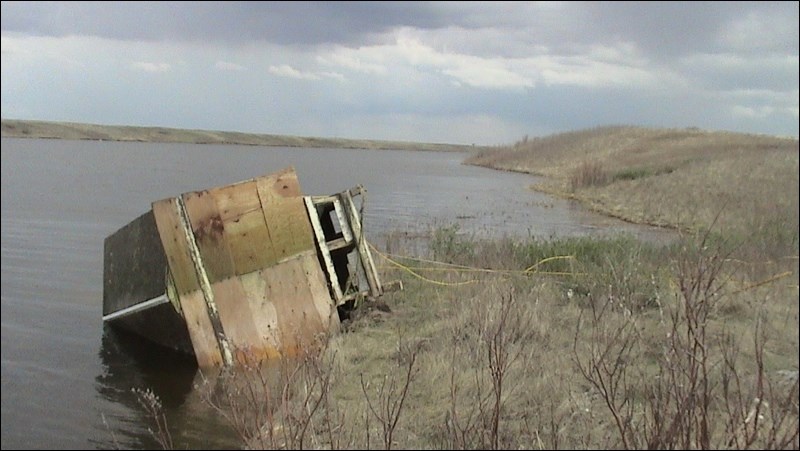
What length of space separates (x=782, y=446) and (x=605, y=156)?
38.7 meters

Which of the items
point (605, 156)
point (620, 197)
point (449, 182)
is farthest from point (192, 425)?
point (605, 156)

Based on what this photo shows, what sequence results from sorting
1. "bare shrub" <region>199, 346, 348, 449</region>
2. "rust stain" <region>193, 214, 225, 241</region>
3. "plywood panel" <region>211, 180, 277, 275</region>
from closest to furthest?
"bare shrub" <region>199, 346, 348, 449</region>
"rust stain" <region>193, 214, 225, 241</region>
"plywood panel" <region>211, 180, 277, 275</region>

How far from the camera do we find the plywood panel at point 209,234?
6.65m

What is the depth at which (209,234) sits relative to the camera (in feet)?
22.0

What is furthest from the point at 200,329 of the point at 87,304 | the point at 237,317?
the point at 87,304

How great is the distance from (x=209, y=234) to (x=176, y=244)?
355mm

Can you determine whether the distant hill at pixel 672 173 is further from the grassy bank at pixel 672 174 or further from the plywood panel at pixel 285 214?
the plywood panel at pixel 285 214

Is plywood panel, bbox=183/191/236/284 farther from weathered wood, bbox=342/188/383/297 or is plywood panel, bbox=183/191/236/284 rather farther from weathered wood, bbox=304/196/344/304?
weathered wood, bbox=342/188/383/297

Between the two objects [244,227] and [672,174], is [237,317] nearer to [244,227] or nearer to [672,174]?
[244,227]

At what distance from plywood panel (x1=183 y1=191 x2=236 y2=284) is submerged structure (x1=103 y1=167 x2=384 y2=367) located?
0.03 feet

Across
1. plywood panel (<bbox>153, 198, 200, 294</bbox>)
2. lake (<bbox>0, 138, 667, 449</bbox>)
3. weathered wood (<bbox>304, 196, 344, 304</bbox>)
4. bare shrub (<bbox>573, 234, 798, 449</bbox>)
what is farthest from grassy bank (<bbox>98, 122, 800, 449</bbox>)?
plywood panel (<bbox>153, 198, 200, 294</bbox>)

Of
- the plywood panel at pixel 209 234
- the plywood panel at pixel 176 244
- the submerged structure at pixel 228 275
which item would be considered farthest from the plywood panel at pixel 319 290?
the plywood panel at pixel 176 244

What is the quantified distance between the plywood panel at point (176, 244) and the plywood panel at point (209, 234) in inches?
5.3

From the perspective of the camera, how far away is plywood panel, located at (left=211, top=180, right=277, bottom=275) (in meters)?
6.82
